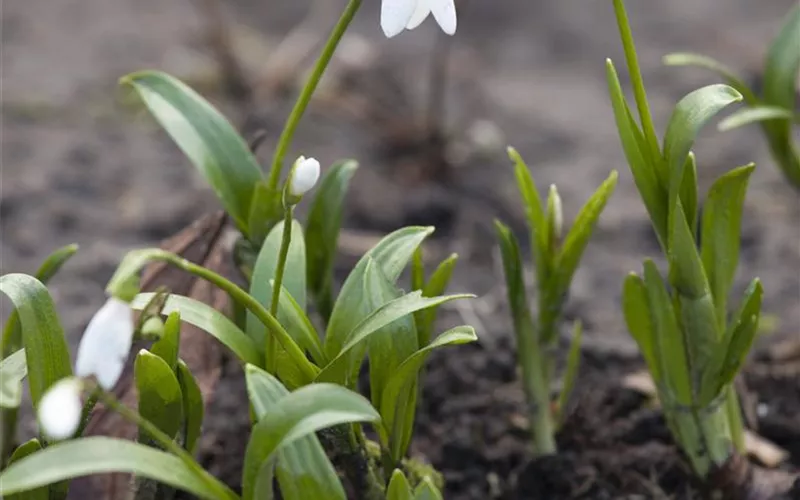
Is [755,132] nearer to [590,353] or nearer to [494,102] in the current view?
[494,102]

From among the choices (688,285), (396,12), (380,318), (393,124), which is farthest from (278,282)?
(393,124)

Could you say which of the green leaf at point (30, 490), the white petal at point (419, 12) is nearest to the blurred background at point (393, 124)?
the green leaf at point (30, 490)

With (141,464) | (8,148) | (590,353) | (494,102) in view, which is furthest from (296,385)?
(494,102)

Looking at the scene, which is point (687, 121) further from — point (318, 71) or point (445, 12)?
point (318, 71)

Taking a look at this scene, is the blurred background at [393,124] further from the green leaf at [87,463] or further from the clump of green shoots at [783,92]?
the green leaf at [87,463]

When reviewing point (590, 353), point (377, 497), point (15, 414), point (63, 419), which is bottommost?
point (590, 353)
